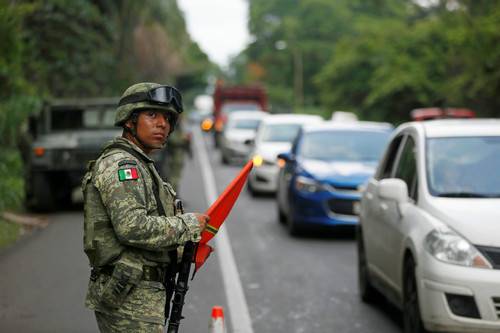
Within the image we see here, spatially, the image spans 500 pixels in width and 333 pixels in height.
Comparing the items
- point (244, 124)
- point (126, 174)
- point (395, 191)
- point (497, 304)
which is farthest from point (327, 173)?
point (244, 124)

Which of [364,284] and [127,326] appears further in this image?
[364,284]

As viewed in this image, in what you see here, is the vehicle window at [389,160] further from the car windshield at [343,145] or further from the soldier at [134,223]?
the car windshield at [343,145]

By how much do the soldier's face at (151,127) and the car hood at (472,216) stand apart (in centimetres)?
296

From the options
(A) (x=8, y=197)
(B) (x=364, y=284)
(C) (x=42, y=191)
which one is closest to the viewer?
(B) (x=364, y=284)

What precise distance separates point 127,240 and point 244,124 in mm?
29604

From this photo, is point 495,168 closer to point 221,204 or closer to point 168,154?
point 221,204

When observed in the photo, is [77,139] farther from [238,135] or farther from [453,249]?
[238,135]

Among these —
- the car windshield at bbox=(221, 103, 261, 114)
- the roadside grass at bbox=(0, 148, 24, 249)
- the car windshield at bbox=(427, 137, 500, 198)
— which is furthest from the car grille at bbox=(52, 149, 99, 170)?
the car windshield at bbox=(221, 103, 261, 114)

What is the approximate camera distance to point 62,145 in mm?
16875

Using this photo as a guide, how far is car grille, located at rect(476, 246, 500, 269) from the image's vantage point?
6692 mm

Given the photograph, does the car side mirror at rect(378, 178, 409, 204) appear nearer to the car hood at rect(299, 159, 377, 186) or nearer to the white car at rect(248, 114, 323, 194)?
the car hood at rect(299, 159, 377, 186)

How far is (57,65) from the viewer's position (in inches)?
1011

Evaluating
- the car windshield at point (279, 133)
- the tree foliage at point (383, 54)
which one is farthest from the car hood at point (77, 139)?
the tree foliage at point (383, 54)

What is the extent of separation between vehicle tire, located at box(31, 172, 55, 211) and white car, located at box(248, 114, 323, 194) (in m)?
3.83
